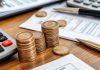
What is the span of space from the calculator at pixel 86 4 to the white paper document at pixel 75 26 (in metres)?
0.04

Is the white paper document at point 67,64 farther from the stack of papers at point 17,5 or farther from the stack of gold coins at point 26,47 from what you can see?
the stack of papers at point 17,5

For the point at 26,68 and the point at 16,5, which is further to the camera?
the point at 16,5

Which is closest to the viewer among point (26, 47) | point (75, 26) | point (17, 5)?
point (26, 47)

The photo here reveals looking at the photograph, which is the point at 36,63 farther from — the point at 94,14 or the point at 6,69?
the point at 94,14

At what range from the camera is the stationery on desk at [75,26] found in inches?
22.5

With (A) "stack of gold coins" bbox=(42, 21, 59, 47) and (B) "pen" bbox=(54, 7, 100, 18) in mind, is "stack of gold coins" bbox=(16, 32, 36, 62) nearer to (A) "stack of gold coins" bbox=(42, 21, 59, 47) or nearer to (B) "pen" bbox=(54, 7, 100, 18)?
(A) "stack of gold coins" bbox=(42, 21, 59, 47)

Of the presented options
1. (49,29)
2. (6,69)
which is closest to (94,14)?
(49,29)

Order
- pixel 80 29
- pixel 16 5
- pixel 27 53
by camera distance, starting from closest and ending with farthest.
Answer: pixel 27 53 < pixel 80 29 < pixel 16 5

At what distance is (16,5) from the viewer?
0.73 m

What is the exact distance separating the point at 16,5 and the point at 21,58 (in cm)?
28

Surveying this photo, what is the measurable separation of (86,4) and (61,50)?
0.24 m

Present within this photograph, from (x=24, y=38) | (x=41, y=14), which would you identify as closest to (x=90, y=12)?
(x=41, y=14)

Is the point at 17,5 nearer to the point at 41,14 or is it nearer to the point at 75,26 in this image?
the point at 41,14

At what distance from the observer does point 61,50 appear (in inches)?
20.7
